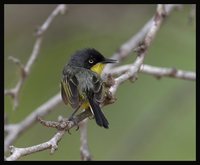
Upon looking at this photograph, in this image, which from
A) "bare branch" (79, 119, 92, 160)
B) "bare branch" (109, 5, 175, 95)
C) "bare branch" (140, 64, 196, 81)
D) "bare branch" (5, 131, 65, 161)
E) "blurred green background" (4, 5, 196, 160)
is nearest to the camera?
"bare branch" (5, 131, 65, 161)

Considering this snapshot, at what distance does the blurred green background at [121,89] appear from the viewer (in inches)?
269

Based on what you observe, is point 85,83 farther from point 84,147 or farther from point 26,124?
point 26,124

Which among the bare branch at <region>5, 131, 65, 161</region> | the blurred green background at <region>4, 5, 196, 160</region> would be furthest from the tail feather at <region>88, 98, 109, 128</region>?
the blurred green background at <region>4, 5, 196, 160</region>

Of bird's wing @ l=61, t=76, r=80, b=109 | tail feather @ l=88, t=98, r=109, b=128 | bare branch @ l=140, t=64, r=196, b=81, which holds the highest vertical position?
tail feather @ l=88, t=98, r=109, b=128

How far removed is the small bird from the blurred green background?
1203 millimetres

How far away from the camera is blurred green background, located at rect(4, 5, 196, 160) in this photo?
684cm

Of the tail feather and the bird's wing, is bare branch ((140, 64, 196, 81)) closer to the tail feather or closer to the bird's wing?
the bird's wing

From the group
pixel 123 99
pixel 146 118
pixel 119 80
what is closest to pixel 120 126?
pixel 123 99

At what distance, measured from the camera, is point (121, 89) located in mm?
7781

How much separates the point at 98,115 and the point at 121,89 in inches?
139

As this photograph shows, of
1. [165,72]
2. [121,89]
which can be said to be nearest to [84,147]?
[165,72]

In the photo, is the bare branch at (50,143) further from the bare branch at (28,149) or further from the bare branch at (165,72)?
the bare branch at (165,72)

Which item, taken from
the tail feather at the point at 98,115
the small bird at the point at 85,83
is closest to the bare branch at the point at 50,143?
the tail feather at the point at 98,115
